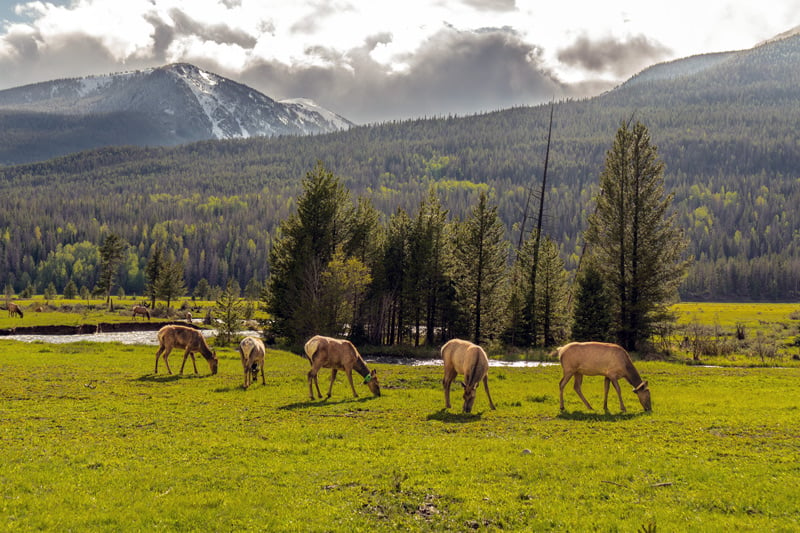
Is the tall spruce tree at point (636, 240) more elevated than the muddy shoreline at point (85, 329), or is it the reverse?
the tall spruce tree at point (636, 240)

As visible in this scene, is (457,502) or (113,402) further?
(113,402)

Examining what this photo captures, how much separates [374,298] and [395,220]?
10.4 metres

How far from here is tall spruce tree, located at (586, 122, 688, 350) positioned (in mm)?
50312

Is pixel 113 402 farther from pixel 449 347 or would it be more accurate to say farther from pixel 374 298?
pixel 374 298

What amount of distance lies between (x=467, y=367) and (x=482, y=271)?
126 feet

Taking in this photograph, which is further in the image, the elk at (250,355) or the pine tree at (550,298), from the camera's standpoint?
the pine tree at (550,298)

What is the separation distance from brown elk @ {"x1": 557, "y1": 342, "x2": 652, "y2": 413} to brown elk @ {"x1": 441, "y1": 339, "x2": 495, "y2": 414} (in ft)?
10.2

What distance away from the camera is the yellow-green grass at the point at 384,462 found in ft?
32.1

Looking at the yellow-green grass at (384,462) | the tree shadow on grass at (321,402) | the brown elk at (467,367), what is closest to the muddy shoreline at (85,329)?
the yellow-green grass at (384,462)

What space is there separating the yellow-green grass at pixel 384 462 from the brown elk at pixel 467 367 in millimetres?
759

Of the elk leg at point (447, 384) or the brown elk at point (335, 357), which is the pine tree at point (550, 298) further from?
the elk leg at point (447, 384)

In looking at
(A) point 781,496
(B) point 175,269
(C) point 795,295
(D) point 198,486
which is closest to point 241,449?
(D) point 198,486

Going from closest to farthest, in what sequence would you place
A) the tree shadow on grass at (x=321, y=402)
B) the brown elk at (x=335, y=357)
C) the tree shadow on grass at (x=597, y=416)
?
the tree shadow on grass at (x=597, y=416), the tree shadow on grass at (x=321, y=402), the brown elk at (x=335, y=357)

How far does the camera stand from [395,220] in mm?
63156
